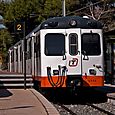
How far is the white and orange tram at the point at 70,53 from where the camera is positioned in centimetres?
1703

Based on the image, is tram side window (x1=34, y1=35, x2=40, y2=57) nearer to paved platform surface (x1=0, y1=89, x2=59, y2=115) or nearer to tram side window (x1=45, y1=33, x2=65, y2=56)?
tram side window (x1=45, y1=33, x2=65, y2=56)

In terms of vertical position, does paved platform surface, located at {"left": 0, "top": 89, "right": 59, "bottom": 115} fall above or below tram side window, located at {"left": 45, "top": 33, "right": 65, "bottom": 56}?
below

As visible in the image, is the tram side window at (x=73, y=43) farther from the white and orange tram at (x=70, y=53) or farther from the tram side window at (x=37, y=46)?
the tram side window at (x=37, y=46)

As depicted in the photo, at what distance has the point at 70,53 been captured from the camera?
677 inches

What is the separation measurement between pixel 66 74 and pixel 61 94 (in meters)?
3.69

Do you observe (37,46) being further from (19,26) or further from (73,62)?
(19,26)

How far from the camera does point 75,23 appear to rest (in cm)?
1747

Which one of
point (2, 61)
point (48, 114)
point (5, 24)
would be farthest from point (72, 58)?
point (2, 61)

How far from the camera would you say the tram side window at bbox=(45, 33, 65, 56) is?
56.3ft

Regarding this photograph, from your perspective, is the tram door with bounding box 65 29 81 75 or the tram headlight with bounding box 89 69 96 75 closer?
the tram door with bounding box 65 29 81 75

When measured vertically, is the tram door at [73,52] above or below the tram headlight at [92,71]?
above

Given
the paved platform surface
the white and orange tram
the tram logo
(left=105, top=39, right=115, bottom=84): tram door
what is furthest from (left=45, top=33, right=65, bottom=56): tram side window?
(left=105, top=39, right=115, bottom=84): tram door

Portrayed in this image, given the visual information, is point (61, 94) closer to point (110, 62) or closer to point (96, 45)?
point (96, 45)

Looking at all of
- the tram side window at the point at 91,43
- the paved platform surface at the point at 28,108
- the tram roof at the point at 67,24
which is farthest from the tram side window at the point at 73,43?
the paved platform surface at the point at 28,108
